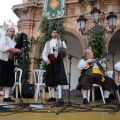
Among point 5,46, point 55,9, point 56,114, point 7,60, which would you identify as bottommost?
point 56,114

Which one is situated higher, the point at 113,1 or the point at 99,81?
the point at 113,1

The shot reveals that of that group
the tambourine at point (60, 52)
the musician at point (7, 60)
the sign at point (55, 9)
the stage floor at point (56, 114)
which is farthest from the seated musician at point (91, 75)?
the sign at point (55, 9)

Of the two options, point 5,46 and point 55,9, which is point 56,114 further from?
point 55,9

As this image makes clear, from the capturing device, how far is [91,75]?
4465 mm

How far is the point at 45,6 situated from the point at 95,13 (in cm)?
451

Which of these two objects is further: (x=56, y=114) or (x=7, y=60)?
(x=7, y=60)

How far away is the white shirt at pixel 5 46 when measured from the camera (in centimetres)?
399

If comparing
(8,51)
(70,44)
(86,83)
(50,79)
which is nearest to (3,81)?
(8,51)

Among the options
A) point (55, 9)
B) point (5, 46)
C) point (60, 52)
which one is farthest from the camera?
point (55, 9)

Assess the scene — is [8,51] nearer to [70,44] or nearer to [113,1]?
[113,1]

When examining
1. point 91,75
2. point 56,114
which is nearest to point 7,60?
point 91,75

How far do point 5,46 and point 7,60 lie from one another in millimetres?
307

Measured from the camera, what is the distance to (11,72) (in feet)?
14.1

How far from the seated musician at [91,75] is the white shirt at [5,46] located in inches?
58.1
